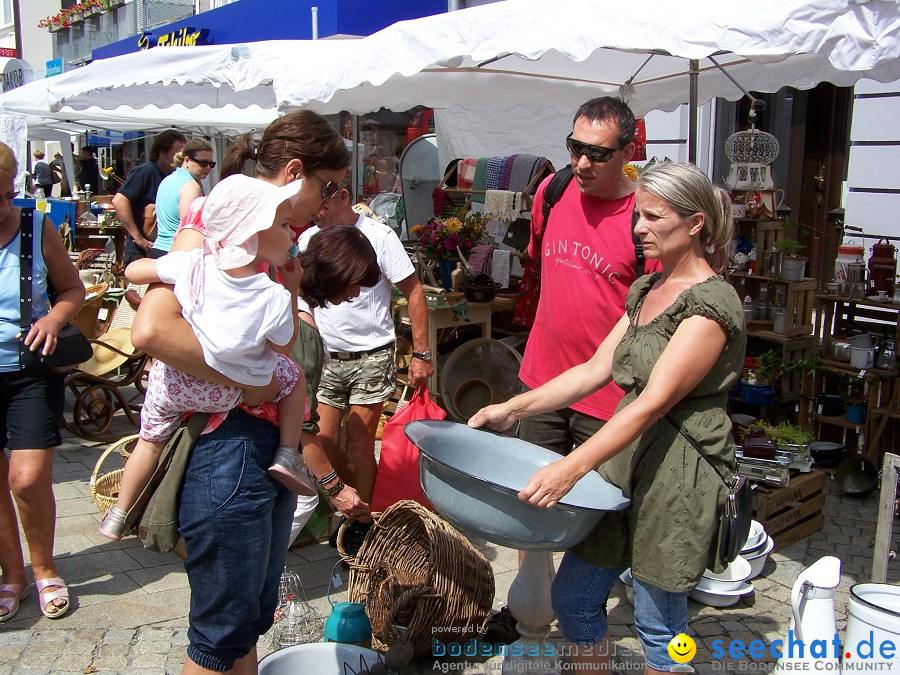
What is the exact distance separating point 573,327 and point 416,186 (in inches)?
225

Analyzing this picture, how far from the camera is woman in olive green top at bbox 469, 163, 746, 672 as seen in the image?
2.03 m

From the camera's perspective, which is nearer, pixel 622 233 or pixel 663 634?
pixel 663 634

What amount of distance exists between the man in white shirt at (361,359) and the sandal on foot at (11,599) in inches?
54.0

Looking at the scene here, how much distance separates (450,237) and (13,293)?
331cm

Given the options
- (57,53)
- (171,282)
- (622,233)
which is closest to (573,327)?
(622,233)

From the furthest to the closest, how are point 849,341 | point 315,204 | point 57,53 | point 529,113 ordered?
1. point 57,53
2. point 529,113
3. point 849,341
4. point 315,204

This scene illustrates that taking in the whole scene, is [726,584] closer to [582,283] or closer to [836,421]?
[582,283]

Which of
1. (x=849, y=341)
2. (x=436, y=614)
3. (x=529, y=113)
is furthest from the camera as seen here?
(x=529, y=113)

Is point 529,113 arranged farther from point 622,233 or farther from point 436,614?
point 436,614

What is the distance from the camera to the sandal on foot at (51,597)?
3.24 m

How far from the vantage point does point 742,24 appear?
297 cm

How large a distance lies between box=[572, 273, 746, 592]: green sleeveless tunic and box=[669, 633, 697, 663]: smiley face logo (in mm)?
172

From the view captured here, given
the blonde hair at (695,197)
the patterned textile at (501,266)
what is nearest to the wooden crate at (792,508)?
the blonde hair at (695,197)

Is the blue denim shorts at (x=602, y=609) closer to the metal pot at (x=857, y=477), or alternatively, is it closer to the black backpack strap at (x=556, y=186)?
the black backpack strap at (x=556, y=186)
